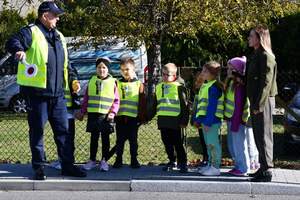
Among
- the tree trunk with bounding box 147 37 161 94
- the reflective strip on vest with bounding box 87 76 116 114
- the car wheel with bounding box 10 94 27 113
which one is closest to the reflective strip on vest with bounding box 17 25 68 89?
the reflective strip on vest with bounding box 87 76 116 114

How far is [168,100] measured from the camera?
7785 millimetres

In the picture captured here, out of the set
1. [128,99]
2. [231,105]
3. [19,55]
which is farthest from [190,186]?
[19,55]

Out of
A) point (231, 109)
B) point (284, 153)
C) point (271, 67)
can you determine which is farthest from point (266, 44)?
point (284, 153)

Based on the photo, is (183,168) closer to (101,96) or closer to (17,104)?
(101,96)

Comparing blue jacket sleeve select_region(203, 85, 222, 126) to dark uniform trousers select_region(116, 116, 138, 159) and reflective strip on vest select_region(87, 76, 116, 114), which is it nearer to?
dark uniform trousers select_region(116, 116, 138, 159)

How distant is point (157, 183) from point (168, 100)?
114 cm

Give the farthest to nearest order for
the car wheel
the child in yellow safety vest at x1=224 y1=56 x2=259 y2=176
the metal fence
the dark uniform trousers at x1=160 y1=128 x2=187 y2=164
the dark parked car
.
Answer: the car wheel
the metal fence
the dark parked car
the dark uniform trousers at x1=160 y1=128 x2=187 y2=164
the child in yellow safety vest at x1=224 y1=56 x2=259 y2=176

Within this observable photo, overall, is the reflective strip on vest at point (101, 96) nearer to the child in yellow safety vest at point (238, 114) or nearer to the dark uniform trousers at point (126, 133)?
the dark uniform trousers at point (126, 133)

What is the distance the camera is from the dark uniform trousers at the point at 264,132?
7.09 metres

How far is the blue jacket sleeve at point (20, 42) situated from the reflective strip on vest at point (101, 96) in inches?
46.0

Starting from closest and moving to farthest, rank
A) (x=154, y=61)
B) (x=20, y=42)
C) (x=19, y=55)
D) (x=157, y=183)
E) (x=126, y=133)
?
(x=19, y=55) < (x=20, y=42) < (x=157, y=183) < (x=126, y=133) < (x=154, y=61)

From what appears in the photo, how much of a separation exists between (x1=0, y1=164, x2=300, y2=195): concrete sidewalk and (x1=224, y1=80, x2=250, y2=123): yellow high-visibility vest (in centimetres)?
77

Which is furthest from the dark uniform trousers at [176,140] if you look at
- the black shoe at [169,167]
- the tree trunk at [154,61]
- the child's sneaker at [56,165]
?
the tree trunk at [154,61]

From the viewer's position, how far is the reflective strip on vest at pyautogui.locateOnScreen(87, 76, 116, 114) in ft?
25.6
